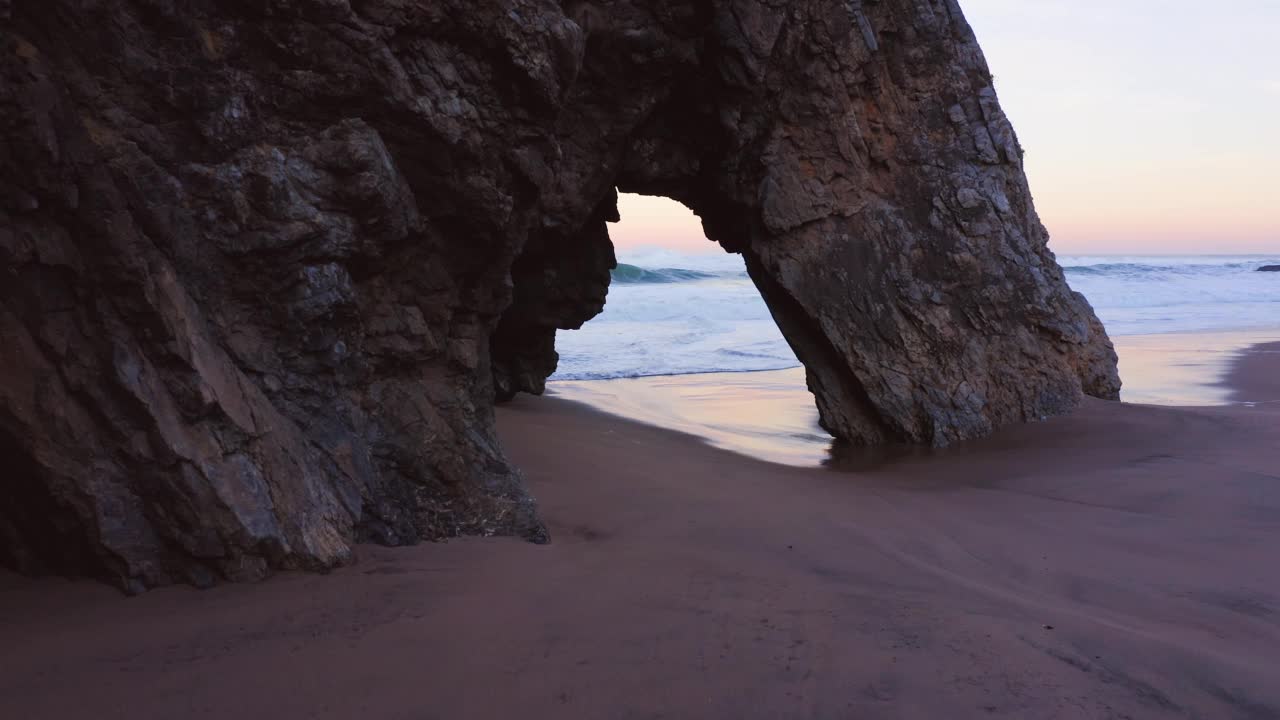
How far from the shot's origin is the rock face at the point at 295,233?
111 inches

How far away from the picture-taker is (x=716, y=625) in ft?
9.98

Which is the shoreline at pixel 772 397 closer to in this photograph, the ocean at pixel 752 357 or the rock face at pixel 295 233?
the ocean at pixel 752 357

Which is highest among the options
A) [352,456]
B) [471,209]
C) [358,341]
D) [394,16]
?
[394,16]

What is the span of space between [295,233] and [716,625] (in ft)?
7.45

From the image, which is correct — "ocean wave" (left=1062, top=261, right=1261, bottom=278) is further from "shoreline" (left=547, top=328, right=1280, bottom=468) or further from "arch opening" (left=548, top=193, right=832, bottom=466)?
"shoreline" (left=547, top=328, right=1280, bottom=468)

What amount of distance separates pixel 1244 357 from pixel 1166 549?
12.2 metres

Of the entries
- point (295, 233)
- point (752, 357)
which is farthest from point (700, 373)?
point (295, 233)

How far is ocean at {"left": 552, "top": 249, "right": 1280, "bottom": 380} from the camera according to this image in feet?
51.4

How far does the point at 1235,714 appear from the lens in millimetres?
2594

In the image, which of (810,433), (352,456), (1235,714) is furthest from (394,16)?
(810,433)

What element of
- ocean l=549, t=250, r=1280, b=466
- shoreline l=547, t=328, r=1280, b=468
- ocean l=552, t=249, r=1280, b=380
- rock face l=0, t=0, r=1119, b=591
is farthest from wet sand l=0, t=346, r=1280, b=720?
ocean l=552, t=249, r=1280, b=380

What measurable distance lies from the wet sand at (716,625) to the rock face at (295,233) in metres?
0.32

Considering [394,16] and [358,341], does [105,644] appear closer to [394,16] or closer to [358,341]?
[358,341]

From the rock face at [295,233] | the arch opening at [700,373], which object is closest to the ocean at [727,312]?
the arch opening at [700,373]
